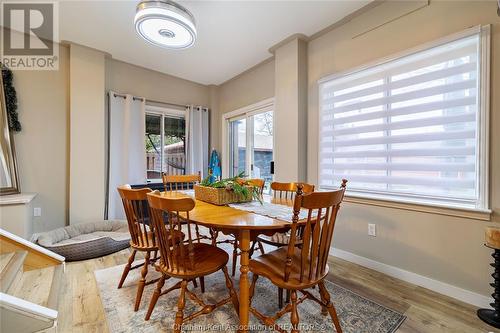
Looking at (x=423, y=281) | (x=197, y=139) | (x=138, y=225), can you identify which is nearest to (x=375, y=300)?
(x=423, y=281)

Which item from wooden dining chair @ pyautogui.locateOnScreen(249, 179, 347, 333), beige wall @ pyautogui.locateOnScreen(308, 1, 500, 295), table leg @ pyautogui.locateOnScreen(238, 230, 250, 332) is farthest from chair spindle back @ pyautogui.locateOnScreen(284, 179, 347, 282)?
beige wall @ pyautogui.locateOnScreen(308, 1, 500, 295)

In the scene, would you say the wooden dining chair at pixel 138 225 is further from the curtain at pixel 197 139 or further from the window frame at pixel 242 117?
the curtain at pixel 197 139

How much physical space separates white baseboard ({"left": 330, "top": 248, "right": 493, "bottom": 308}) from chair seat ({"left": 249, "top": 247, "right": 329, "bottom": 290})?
126cm

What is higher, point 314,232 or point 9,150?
point 9,150

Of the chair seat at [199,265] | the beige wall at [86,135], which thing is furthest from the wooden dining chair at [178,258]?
the beige wall at [86,135]

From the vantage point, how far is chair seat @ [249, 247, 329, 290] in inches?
48.0

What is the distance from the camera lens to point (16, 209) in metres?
2.52

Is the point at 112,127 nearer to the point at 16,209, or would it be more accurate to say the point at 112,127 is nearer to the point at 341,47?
the point at 16,209

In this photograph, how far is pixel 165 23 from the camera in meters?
1.94

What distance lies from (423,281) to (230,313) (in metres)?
1.72

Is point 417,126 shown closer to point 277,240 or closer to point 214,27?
point 277,240

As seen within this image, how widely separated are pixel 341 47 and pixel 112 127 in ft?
11.2

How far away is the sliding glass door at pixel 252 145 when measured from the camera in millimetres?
3801

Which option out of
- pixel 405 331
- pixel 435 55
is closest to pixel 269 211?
pixel 405 331
